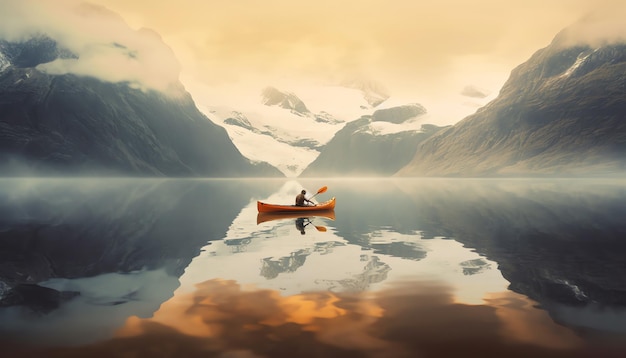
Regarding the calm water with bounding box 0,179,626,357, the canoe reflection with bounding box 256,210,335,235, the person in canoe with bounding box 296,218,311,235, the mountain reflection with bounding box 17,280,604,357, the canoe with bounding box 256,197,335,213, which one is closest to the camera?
the mountain reflection with bounding box 17,280,604,357

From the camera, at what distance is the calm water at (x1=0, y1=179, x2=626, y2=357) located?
435 inches

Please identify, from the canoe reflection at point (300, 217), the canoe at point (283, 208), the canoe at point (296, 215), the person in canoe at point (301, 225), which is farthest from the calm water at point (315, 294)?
the canoe at point (283, 208)

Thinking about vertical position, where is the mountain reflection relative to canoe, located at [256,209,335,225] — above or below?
below

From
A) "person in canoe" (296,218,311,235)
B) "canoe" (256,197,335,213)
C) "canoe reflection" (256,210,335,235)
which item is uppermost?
"canoe" (256,197,335,213)

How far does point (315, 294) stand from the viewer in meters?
15.5

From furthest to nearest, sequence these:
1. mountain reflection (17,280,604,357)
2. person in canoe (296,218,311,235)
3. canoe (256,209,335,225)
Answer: canoe (256,209,335,225) → person in canoe (296,218,311,235) → mountain reflection (17,280,604,357)

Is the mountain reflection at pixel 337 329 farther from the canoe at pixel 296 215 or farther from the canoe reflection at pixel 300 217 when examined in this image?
the canoe at pixel 296 215

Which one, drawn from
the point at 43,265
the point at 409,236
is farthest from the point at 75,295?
the point at 409,236

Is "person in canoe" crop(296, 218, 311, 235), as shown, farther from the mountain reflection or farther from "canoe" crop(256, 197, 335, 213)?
the mountain reflection

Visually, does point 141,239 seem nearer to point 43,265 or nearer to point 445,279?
point 43,265

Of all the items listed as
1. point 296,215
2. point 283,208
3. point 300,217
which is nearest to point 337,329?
point 300,217

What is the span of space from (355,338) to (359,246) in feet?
49.9

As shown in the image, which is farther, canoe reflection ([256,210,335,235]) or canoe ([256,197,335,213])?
canoe ([256,197,335,213])

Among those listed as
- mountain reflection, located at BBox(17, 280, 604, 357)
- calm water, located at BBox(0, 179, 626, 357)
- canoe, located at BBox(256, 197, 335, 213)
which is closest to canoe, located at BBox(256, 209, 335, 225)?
canoe, located at BBox(256, 197, 335, 213)
